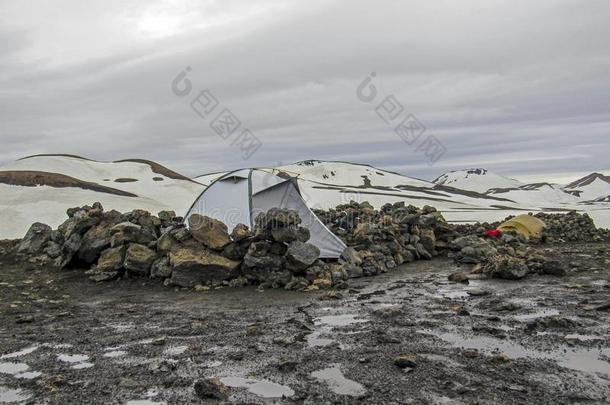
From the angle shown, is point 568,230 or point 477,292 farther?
point 568,230

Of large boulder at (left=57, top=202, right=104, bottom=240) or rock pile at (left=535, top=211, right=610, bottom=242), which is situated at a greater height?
large boulder at (left=57, top=202, right=104, bottom=240)

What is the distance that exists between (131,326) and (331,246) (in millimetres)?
8327

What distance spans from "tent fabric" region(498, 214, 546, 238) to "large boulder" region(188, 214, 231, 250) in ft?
48.5

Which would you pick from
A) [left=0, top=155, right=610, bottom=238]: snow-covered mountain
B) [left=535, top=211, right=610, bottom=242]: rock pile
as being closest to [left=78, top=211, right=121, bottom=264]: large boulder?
[left=0, top=155, right=610, bottom=238]: snow-covered mountain

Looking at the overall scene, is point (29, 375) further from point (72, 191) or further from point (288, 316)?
point (72, 191)

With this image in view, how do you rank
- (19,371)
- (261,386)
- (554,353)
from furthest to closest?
(554,353) < (19,371) < (261,386)

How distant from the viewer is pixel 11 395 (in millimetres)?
5973

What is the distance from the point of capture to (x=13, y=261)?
59.4ft

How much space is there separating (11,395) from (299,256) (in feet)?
27.9

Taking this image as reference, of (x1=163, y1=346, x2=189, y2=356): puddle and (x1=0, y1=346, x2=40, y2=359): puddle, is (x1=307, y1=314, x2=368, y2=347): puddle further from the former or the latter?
(x1=0, y1=346, x2=40, y2=359): puddle

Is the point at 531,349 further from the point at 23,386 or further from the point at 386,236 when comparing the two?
the point at 386,236

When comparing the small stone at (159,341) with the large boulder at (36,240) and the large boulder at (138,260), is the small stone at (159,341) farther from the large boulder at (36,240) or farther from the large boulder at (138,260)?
the large boulder at (36,240)

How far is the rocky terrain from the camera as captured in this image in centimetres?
604

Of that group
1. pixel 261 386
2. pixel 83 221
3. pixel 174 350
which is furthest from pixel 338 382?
pixel 83 221
